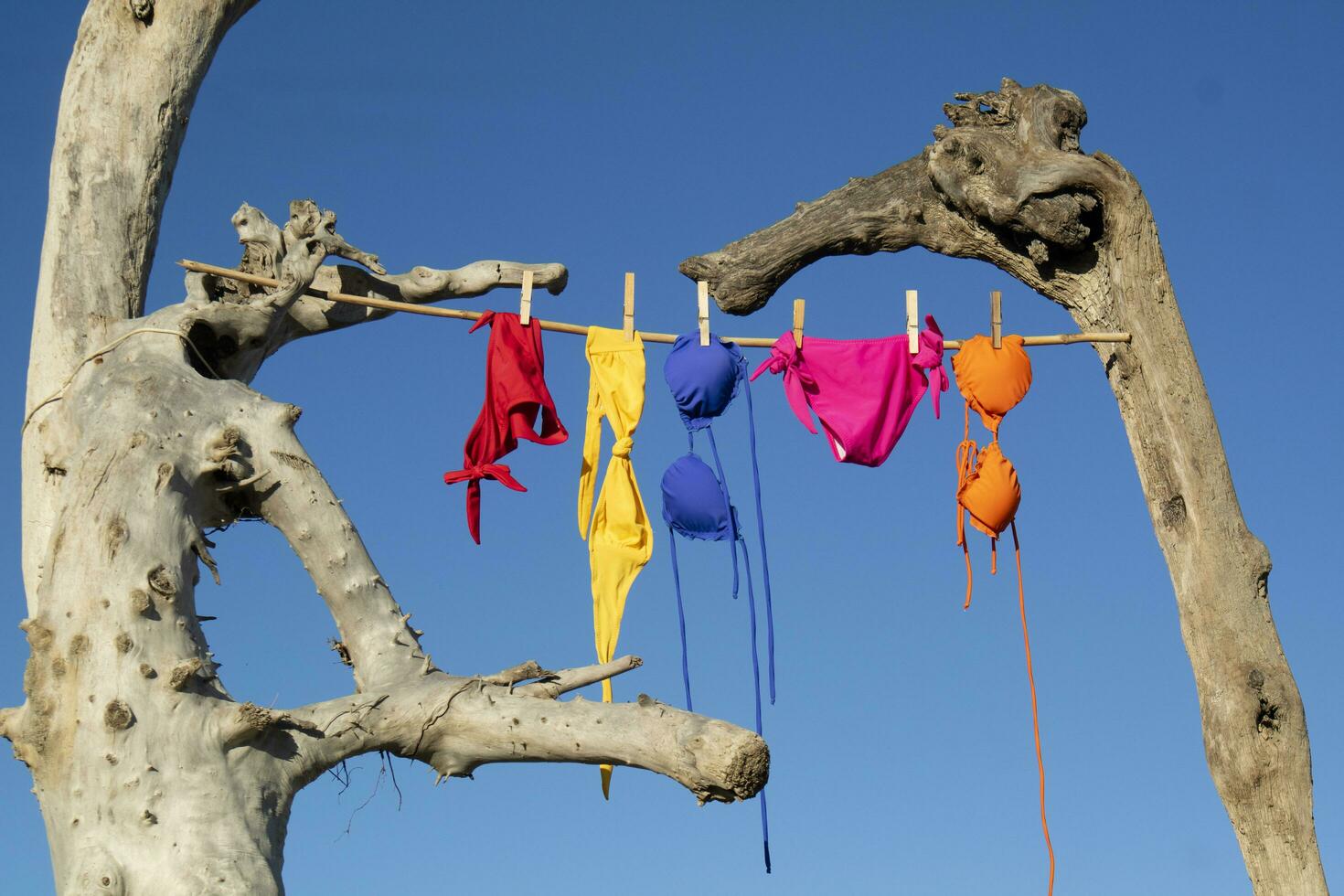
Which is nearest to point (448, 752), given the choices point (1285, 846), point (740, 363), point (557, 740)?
point (557, 740)

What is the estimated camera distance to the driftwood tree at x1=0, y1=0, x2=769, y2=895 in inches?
160

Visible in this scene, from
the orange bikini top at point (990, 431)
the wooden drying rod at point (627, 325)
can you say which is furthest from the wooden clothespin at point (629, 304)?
the orange bikini top at point (990, 431)

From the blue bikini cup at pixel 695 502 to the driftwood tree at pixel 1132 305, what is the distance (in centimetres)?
85

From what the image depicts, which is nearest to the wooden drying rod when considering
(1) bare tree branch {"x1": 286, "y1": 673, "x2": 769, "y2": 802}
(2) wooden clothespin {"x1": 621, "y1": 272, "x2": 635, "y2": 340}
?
(2) wooden clothespin {"x1": 621, "y1": 272, "x2": 635, "y2": 340}

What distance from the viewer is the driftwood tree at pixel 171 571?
406cm

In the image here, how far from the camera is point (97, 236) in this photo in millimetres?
5199

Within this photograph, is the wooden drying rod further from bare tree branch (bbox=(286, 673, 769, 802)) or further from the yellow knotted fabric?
bare tree branch (bbox=(286, 673, 769, 802))

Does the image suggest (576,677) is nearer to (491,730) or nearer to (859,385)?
(491,730)

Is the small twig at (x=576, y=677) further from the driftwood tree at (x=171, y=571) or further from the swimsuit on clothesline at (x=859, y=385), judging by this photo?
the swimsuit on clothesline at (x=859, y=385)

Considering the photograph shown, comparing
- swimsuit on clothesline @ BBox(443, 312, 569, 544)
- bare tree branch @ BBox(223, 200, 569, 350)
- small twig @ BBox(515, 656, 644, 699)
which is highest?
bare tree branch @ BBox(223, 200, 569, 350)

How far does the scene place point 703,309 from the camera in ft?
19.0

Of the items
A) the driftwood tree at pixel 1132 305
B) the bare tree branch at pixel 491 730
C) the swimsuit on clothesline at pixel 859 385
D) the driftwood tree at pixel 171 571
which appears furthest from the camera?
the swimsuit on clothesline at pixel 859 385

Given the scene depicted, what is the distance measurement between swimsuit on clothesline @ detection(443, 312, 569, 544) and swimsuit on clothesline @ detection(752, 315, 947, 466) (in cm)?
82

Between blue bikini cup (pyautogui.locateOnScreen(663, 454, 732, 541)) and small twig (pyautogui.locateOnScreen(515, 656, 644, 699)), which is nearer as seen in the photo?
small twig (pyautogui.locateOnScreen(515, 656, 644, 699))
